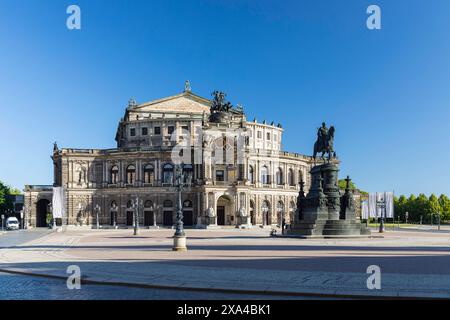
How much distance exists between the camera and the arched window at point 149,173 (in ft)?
328

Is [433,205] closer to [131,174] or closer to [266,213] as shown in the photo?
[266,213]

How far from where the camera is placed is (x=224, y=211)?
315 ft

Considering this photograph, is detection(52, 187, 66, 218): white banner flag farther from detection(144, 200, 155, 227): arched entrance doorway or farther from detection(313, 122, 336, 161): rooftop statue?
detection(313, 122, 336, 161): rooftop statue

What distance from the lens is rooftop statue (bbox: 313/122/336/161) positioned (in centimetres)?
5203

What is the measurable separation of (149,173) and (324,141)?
5332cm

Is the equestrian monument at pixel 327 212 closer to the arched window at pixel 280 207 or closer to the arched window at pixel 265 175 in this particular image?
the arched window at pixel 265 175

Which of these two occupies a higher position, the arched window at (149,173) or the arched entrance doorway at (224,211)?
the arched window at (149,173)

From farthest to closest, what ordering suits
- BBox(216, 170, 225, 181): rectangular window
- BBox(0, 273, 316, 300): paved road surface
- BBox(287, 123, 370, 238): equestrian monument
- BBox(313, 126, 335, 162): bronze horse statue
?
BBox(216, 170, 225, 181): rectangular window < BBox(313, 126, 335, 162): bronze horse statue < BBox(287, 123, 370, 238): equestrian monument < BBox(0, 273, 316, 300): paved road surface


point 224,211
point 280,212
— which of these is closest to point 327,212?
point 224,211

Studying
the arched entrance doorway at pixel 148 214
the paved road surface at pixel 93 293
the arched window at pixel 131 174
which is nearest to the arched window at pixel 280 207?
the arched entrance doorway at pixel 148 214

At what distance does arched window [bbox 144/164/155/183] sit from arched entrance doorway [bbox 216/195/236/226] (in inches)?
521

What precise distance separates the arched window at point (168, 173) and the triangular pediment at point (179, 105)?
13.6 m

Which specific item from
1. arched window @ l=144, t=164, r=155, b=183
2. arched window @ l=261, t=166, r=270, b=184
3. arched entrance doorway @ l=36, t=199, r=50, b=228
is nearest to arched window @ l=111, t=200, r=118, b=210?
arched window @ l=144, t=164, r=155, b=183
